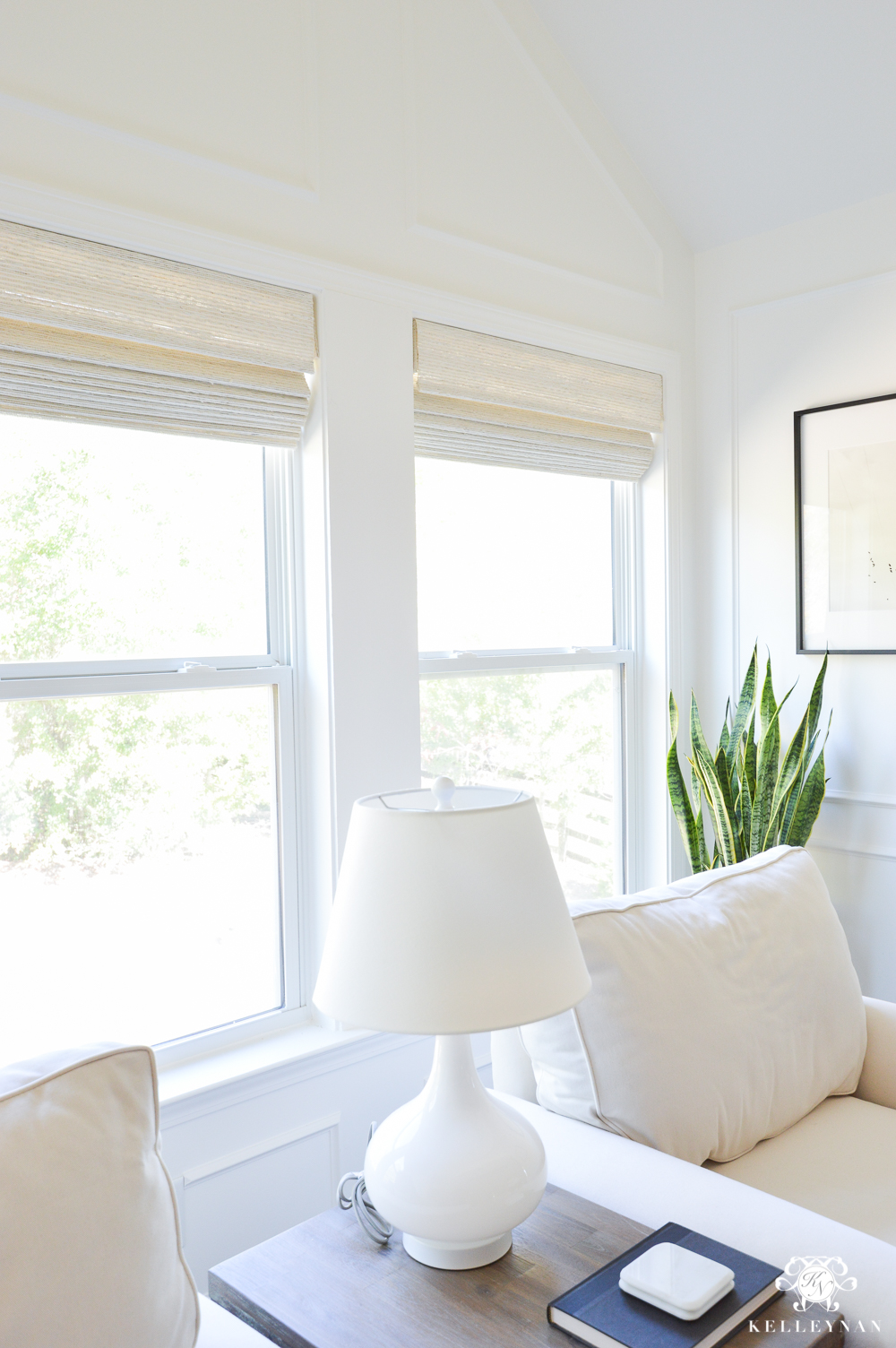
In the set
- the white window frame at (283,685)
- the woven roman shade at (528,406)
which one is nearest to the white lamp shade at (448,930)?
the white window frame at (283,685)

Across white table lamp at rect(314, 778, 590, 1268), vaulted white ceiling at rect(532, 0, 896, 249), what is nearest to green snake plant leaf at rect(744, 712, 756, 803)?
vaulted white ceiling at rect(532, 0, 896, 249)

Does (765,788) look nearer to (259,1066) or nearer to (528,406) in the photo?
(528,406)

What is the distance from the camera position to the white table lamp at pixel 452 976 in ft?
3.77

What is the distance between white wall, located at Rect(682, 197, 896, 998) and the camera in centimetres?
267

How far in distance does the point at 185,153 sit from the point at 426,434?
2.54 feet

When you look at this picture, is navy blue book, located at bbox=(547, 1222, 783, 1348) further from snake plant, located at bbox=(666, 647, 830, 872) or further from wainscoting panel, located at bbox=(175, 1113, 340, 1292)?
snake plant, located at bbox=(666, 647, 830, 872)

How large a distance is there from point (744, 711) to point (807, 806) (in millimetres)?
309

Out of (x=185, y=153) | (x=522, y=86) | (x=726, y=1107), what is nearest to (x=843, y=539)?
(x=522, y=86)

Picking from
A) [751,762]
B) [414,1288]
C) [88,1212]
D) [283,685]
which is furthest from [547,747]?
[88,1212]

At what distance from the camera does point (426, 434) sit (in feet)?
7.76

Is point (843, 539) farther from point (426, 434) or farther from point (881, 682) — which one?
point (426, 434)

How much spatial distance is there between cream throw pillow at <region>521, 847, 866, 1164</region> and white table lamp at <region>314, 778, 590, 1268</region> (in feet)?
0.95

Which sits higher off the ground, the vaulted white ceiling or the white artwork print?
the vaulted white ceiling

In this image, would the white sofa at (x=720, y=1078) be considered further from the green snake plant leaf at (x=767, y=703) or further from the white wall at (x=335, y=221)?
the green snake plant leaf at (x=767, y=703)
